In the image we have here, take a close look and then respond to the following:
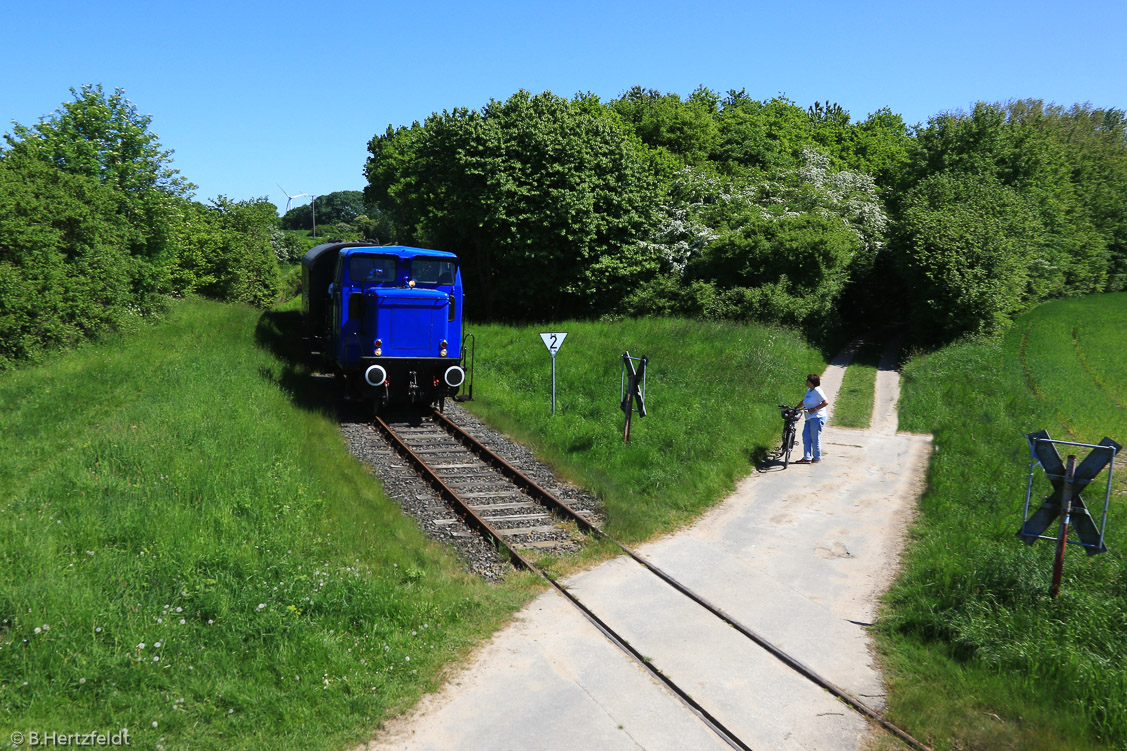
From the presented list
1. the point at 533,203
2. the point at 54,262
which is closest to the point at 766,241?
the point at 533,203

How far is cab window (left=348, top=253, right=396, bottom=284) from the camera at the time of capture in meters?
16.5

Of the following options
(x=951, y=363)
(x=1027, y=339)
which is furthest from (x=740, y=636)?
(x=1027, y=339)

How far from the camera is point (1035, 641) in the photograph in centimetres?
657

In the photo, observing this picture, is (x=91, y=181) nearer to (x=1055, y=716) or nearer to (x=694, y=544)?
(x=694, y=544)

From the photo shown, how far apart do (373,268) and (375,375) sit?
2663 millimetres

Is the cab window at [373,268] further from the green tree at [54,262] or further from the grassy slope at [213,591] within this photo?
the green tree at [54,262]

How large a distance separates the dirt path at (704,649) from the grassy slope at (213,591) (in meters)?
0.59

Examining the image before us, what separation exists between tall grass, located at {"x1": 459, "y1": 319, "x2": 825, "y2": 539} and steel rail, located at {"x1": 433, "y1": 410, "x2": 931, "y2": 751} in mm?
594

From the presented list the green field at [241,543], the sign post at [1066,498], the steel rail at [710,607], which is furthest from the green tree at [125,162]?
the sign post at [1066,498]

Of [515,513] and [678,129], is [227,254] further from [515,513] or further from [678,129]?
[515,513]

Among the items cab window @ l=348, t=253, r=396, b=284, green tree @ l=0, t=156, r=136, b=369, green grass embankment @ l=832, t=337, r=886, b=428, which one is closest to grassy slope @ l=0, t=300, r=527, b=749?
cab window @ l=348, t=253, r=396, b=284

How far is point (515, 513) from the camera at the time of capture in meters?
11.2

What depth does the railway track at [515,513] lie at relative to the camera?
253 inches

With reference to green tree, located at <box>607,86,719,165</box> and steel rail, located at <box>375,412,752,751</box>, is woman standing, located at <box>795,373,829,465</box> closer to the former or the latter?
steel rail, located at <box>375,412,752,751</box>
